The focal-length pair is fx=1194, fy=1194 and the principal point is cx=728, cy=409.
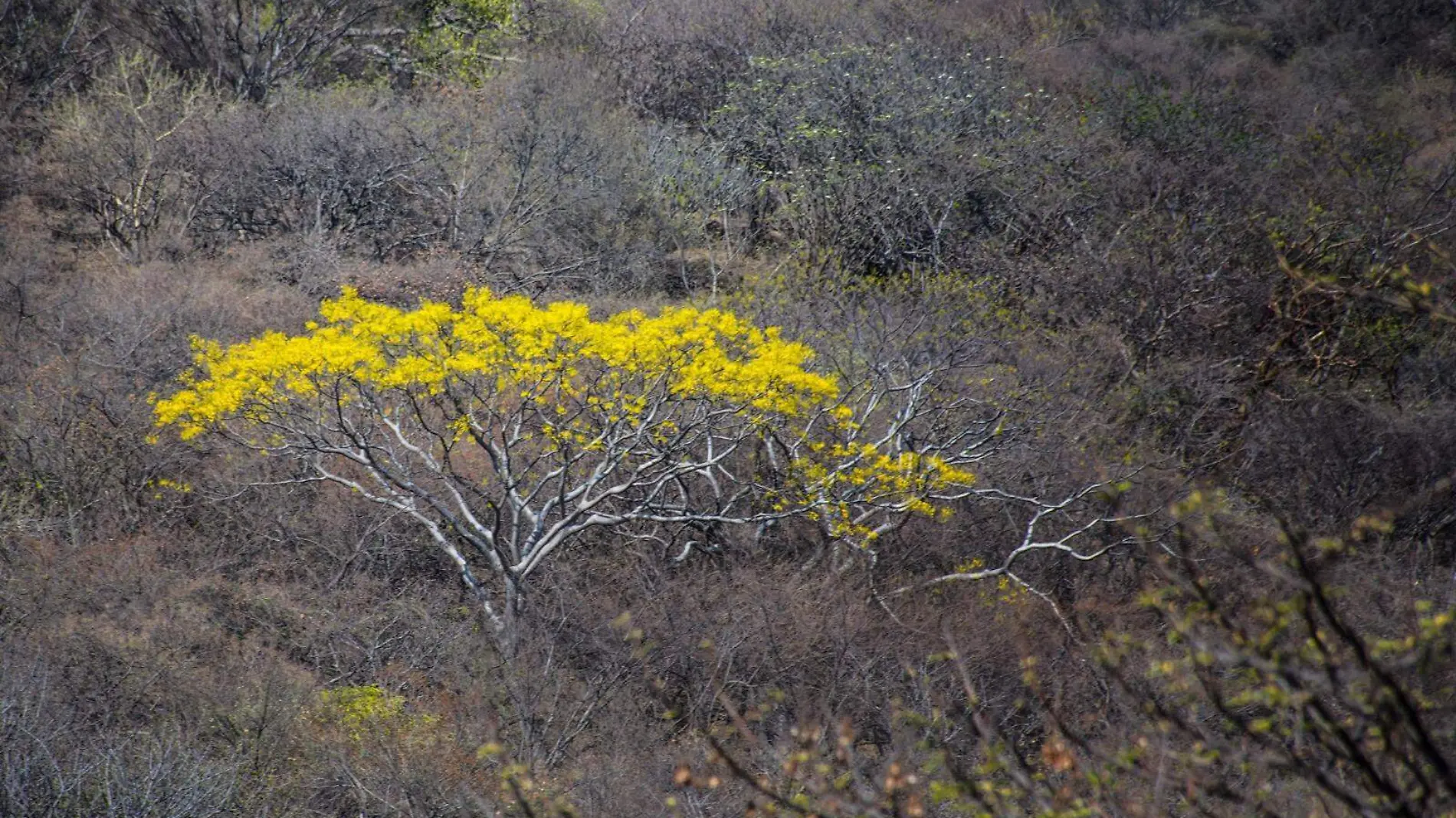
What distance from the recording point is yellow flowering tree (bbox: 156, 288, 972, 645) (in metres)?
11.2

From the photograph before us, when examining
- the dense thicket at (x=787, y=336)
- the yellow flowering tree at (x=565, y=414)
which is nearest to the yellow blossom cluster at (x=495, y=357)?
the yellow flowering tree at (x=565, y=414)

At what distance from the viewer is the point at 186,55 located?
2669cm

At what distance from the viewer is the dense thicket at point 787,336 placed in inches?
362

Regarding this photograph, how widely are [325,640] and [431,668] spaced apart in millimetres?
1388

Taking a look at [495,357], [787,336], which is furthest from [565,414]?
[787,336]

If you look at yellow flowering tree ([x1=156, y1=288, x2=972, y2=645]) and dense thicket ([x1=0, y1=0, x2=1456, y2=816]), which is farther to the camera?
yellow flowering tree ([x1=156, y1=288, x2=972, y2=645])

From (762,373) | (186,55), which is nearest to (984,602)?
(762,373)

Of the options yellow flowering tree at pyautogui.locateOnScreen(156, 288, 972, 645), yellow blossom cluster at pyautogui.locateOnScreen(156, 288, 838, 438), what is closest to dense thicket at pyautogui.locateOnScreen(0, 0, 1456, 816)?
yellow flowering tree at pyautogui.locateOnScreen(156, 288, 972, 645)

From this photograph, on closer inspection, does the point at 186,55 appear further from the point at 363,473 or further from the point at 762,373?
the point at 762,373

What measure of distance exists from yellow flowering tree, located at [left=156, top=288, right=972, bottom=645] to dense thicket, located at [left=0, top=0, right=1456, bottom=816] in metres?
1.01

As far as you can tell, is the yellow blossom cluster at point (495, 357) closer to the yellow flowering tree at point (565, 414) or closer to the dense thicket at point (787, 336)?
the yellow flowering tree at point (565, 414)

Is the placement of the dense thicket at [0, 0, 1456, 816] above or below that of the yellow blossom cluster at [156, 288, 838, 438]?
below

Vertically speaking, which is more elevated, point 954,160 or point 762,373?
point 762,373

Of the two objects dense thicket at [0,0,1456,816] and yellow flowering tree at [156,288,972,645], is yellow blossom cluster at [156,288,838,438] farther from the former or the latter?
dense thicket at [0,0,1456,816]
